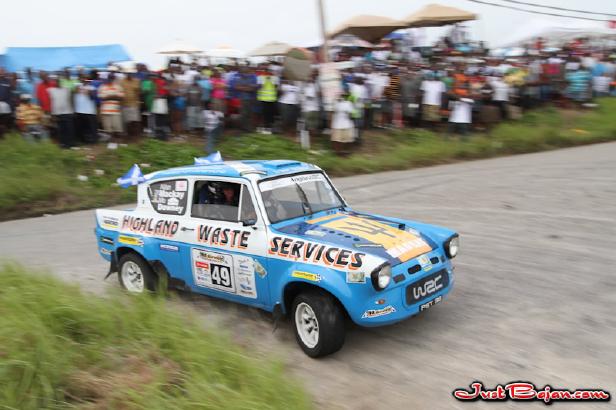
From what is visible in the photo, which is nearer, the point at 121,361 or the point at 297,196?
the point at 121,361

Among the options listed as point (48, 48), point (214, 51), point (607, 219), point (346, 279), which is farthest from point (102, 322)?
point (214, 51)

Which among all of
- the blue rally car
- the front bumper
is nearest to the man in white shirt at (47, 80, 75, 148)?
the blue rally car

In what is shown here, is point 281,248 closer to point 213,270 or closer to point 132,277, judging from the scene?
point 213,270

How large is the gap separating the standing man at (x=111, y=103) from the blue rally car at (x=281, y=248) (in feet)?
27.1

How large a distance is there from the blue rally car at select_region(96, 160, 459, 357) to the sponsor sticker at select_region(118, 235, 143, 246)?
0.01 m

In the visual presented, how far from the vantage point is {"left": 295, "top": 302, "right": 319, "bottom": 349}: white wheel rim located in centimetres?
526

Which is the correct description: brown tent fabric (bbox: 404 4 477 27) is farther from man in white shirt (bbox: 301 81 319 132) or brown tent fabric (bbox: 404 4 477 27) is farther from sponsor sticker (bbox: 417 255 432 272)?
sponsor sticker (bbox: 417 255 432 272)

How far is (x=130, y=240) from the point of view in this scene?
6898mm

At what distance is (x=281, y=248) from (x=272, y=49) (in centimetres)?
1888

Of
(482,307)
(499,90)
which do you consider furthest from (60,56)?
(482,307)

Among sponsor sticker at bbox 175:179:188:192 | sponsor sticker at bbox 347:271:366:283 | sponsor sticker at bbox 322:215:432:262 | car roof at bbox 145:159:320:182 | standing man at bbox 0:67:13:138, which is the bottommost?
sponsor sticker at bbox 347:271:366:283

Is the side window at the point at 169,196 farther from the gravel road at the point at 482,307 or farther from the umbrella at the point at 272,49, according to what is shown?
the umbrella at the point at 272,49

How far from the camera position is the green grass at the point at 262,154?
43.2ft

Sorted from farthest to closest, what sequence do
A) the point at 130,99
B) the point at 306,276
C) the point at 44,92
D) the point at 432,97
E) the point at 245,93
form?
the point at 432,97
the point at 245,93
the point at 130,99
the point at 44,92
the point at 306,276
